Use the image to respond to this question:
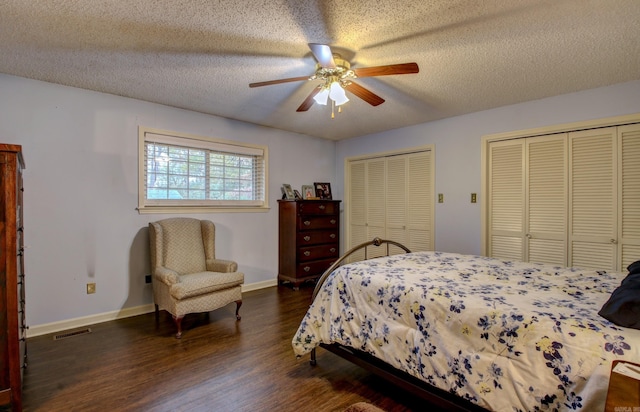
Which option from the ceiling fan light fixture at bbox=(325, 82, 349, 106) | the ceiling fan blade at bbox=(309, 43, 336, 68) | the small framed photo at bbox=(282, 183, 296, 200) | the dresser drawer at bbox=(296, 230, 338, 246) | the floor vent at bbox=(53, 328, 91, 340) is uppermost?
the ceiling fan blade at bbox=(309, 43, 336, 68)

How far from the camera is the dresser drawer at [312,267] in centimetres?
453

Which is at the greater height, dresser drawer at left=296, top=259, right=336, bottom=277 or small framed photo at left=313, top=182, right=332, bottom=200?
small framed photo at left=313, top=182, right=332, bottom=200

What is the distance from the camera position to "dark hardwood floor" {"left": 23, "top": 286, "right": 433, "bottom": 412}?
1.93 metres

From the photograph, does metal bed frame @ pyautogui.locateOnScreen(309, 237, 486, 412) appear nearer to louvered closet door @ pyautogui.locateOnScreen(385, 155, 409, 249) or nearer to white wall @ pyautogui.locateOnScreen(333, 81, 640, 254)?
white wall @ pyautogui.locateOnScreen(333, 81, 640, 254)

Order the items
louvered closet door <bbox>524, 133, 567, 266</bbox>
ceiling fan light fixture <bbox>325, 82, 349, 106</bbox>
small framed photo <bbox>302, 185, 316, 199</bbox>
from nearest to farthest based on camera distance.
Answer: ceiling fan light fixture <bbox>325, 82, 349, 106</bbox>
louvered closet door <bbox>524, 133, 567, 266</bbox>
small framed photo <bbox>302, 185, 316, 199</bbox>

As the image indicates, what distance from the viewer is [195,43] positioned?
7.43ft

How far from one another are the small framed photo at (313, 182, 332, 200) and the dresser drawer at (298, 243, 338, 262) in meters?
0.87

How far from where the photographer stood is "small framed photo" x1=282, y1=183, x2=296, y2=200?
15.8 ft

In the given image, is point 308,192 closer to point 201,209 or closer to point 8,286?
point 201,209

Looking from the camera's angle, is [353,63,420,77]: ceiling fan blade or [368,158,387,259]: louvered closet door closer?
[353,63,420,77]: ceiling fan blade

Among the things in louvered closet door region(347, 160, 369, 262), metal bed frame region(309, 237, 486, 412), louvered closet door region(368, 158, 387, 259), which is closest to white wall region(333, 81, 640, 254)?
louvered closet door region(368, 158, 387, 259)

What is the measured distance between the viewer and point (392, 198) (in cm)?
487

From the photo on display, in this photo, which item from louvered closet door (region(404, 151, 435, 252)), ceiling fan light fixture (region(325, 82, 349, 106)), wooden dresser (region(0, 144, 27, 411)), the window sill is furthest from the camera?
louvered closet door (region(404, 151, 435, 252))

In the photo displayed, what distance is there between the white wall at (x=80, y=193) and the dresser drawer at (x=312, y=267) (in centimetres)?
194
